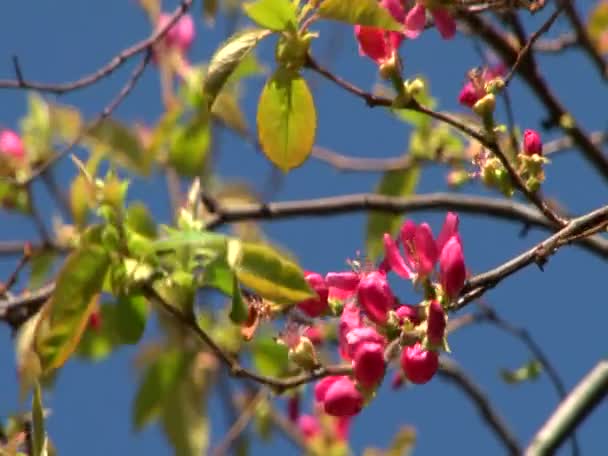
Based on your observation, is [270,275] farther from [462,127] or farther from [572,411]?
[572,411]

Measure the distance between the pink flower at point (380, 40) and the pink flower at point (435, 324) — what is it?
0.29 metres

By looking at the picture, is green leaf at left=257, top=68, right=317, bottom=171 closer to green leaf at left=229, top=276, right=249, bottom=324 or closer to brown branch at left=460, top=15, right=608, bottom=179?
green leaf at left=229, top=276, right=249, bottom=324

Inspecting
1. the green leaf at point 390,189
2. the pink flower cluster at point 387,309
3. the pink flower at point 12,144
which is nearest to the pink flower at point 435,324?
the pink flower cluster at point 387,309

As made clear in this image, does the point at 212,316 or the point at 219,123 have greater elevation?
the point at 219,123

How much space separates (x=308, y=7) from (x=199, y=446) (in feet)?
5.27

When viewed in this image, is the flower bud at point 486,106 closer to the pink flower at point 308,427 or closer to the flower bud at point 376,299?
the flower bud at point 376,299

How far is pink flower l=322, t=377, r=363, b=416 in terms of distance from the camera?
1.38 metres

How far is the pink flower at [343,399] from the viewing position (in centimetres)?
138

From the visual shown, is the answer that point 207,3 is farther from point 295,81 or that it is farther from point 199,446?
point 199,446

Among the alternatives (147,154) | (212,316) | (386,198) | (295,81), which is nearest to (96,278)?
(295,81)

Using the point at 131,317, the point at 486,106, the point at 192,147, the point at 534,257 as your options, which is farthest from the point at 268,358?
the point at 534,257

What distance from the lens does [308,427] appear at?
3.22m

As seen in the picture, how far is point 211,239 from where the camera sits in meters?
1.28

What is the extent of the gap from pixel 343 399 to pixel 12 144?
4.70 ft
